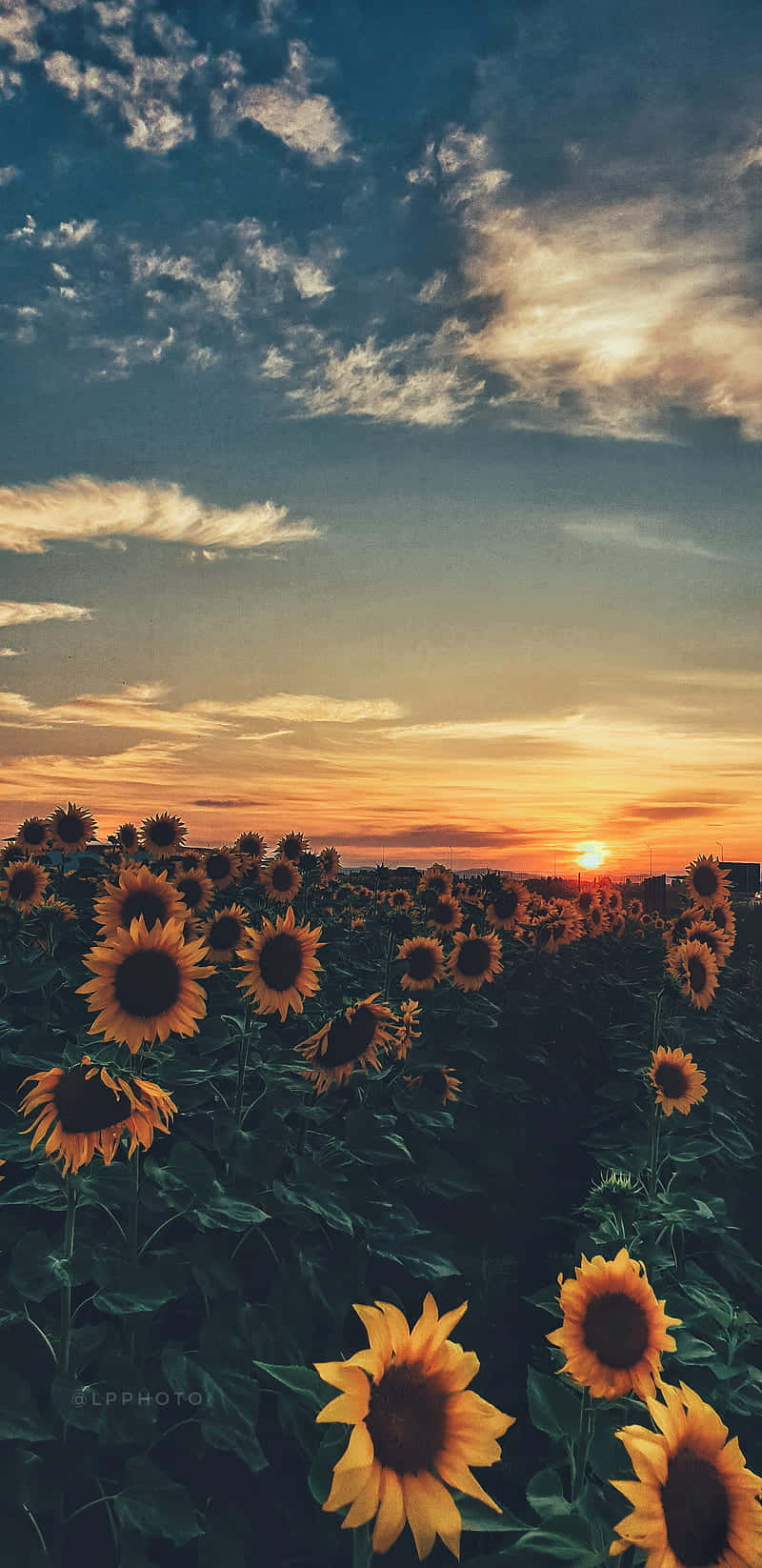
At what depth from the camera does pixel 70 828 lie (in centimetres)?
1037

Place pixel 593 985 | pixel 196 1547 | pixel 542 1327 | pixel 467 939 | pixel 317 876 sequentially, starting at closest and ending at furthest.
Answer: pixel 196 1547
pixel 542 1327
pixel 467 939
pixel 593 985
pixel 317 876

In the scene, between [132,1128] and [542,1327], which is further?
[542,1327]

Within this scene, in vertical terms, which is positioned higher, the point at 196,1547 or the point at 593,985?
the point at 593,985

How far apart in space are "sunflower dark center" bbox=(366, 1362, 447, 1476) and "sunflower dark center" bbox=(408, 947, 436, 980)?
5318 millimetres

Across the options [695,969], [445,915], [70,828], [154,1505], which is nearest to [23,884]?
[70,828]

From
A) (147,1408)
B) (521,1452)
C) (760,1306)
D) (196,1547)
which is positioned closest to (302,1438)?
(147,1408)

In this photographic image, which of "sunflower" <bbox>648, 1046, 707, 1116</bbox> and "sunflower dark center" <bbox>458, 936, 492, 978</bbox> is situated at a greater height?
"sunflower dark center" <bbox>458, 936, 492, 978</bbox>

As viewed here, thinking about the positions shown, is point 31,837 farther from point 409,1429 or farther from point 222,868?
point 409,1429

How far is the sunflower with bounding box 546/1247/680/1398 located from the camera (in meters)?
2.65

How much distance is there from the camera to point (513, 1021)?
7.97 meters

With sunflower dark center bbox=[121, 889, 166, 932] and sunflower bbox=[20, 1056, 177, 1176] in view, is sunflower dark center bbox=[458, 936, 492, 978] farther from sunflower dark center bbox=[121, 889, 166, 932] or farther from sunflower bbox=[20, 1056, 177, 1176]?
sunflower bbox=[20, 1056, 177, 1176]

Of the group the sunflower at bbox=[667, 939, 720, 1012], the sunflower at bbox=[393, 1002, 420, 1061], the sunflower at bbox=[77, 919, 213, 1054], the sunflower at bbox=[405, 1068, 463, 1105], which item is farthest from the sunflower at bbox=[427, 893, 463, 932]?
the sunflower at bbox=[77, 919, 213, 1054]

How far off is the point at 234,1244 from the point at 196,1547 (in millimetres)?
979

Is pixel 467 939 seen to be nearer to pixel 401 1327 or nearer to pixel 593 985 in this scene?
pixel 593 985
